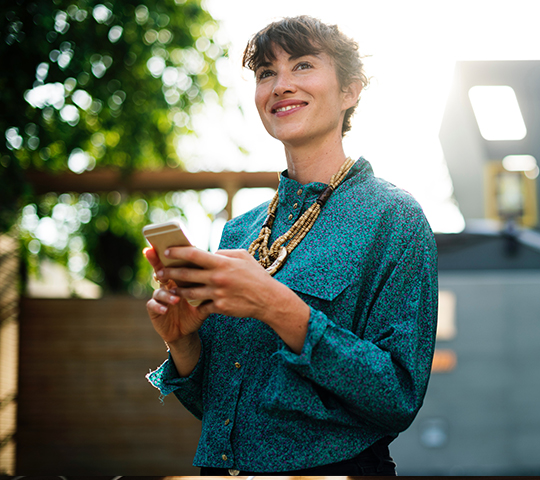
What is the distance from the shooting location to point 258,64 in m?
1.27

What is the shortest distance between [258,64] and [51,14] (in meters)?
2.77

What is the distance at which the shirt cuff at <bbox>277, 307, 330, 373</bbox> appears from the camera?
0.91 m

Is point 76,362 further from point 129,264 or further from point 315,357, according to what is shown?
point 315,357

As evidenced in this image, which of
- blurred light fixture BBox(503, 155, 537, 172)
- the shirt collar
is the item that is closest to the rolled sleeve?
the shirt collar

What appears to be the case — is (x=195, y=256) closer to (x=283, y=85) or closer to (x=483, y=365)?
(x=283, y=85)

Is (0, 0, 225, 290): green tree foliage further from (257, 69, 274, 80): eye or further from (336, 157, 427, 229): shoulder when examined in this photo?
(336, 157, 427, 229): shoulder

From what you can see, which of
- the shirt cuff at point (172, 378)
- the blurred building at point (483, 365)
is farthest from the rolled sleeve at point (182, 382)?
the blurred building at point (483, 365)

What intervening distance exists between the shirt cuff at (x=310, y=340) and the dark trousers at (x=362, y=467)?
0.21m

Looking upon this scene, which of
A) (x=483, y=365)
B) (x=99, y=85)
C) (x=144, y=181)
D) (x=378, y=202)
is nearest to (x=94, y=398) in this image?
(x=144, y=181)

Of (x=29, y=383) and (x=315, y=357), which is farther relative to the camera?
(x=29, y=383)

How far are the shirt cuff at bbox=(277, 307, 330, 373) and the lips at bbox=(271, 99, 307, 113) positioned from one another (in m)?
0.47

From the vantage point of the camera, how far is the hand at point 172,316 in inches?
40.1

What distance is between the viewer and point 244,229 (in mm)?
1380

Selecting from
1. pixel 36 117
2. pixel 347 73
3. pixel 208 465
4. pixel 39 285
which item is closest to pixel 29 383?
pixel 39 285
